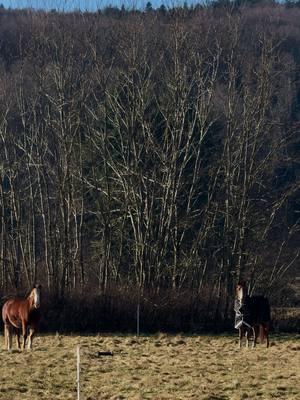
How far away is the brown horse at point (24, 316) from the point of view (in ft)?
53.9

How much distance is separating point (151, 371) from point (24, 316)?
15.1 feet

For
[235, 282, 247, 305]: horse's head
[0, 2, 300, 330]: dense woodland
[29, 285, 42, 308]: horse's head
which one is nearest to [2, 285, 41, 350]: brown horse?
[29, 285, 42, 308]: horse's head

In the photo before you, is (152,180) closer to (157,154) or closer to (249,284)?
(157,154)

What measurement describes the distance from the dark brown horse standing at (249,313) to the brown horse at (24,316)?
4.99 m

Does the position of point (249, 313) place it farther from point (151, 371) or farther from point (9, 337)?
point (151, 371)

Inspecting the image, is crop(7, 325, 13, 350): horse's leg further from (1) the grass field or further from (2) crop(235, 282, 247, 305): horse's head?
(2) crop(235, 282, 247, 305): horse's head

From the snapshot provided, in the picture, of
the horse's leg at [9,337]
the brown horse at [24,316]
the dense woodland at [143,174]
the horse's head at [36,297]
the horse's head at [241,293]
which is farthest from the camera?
the dense woodland at [143,174]

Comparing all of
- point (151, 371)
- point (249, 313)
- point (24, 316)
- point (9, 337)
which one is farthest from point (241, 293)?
point (151, 371)

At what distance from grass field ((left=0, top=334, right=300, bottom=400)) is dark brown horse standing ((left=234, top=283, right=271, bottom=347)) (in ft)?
1.62

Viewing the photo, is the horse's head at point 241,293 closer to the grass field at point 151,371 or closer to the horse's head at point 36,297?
the grass field at point 151,371

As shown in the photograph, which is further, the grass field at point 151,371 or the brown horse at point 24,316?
the brown horse at point 24,316

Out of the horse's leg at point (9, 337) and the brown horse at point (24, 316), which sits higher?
the brown horse at point (24, 316)

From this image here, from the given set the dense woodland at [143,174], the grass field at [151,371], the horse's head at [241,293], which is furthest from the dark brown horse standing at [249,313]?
the dense woodland at [143,174]

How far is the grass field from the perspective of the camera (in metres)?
10.9
